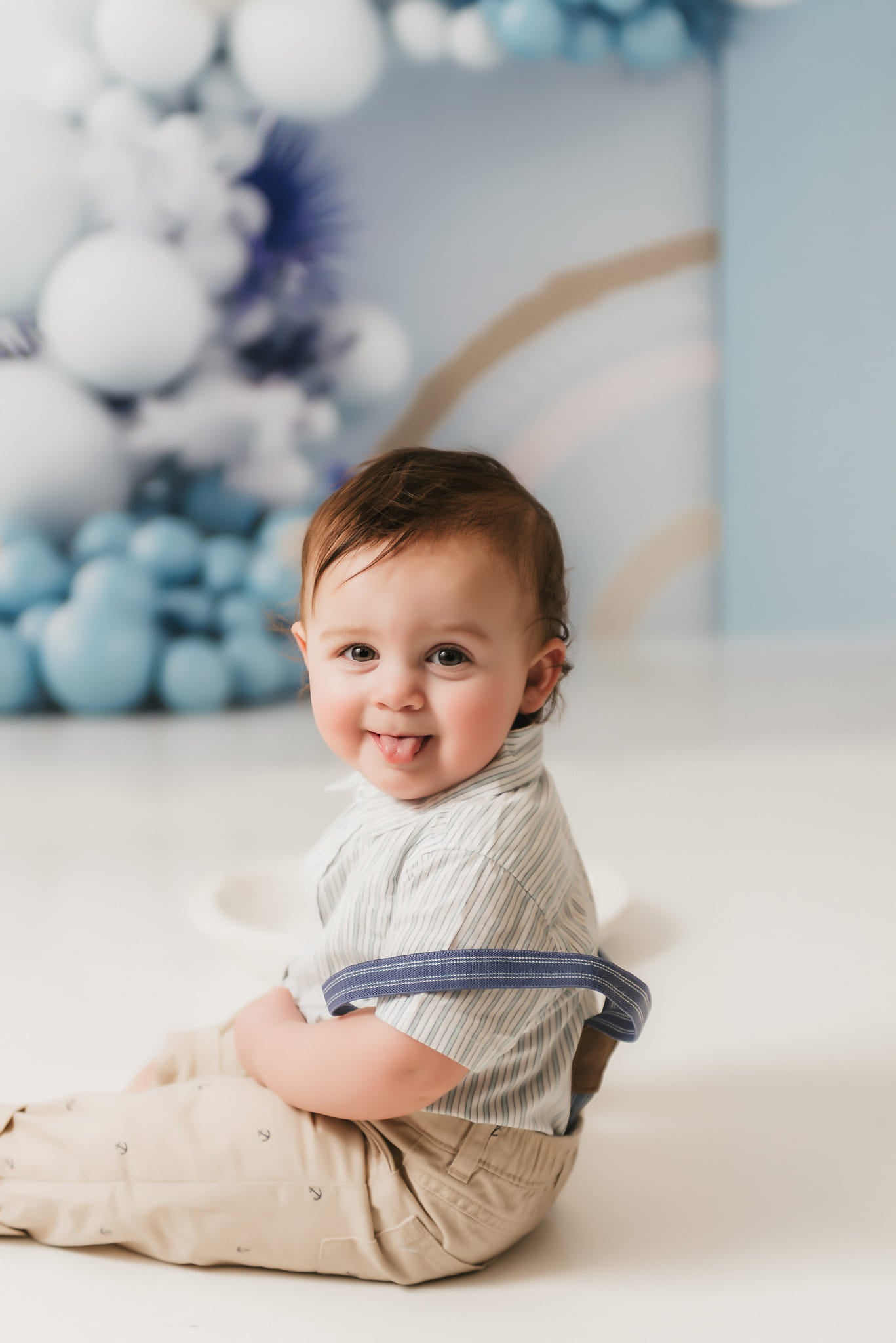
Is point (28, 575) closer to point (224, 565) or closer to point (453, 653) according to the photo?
point (224, 565)

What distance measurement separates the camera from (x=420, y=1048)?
0.69 metres

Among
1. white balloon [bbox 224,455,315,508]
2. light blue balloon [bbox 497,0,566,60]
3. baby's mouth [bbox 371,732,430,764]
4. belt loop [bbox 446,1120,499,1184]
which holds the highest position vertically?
light blue balloon [bbox 497,0,566,60]

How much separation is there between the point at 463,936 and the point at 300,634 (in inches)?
8.7

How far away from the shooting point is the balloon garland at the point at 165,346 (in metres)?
2.54

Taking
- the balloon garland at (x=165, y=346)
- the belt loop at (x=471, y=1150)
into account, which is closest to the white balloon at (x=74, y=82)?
the balloon garland at (x=165, y=346)

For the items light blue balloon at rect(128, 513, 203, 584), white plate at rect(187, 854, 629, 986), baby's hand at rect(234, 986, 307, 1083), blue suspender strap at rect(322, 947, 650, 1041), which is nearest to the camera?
blue suspender strap at rect(322, 947, 650, 1041)

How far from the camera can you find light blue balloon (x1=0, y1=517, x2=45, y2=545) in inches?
101

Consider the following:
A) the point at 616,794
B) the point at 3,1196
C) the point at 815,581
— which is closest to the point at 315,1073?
the point at 3,1196

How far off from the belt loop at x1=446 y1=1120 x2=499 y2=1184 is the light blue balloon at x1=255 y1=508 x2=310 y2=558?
193 centimetres

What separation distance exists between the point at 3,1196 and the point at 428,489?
0.47m

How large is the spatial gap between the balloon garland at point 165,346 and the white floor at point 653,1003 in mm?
215

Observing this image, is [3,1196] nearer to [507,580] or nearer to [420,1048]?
[420,1048]

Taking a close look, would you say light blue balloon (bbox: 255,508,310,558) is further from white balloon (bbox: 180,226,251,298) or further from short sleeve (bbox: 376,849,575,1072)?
short sleeve (bbox: 376,849,575,1072)

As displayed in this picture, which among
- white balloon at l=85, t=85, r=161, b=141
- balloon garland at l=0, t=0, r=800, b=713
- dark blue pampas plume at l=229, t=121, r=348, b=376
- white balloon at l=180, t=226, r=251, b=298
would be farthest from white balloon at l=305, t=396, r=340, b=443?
white balloon at l=85, t=85, r=161, b=141
